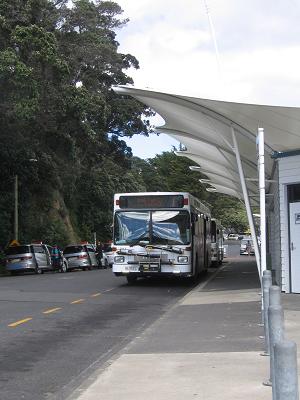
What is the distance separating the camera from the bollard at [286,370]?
3215 mm

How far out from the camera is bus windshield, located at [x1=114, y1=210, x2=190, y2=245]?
1883cm

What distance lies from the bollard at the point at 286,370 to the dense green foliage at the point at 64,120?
976 inches

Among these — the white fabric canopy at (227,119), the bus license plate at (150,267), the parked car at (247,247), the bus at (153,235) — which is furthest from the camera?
the parked car at (247,247)

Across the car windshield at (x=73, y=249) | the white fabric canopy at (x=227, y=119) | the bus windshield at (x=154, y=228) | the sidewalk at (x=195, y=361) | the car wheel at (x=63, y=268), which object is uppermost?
the white fabric canopy at (x=227, y=119)

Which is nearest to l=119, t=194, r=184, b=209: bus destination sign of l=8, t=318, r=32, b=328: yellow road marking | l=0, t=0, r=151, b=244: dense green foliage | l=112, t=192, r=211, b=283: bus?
l=112, t=192, r=211, b=283: bus

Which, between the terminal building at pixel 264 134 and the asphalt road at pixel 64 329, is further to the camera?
the terminal building at pixel 264 134

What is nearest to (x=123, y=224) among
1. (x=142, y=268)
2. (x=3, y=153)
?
(x=142, y=268)

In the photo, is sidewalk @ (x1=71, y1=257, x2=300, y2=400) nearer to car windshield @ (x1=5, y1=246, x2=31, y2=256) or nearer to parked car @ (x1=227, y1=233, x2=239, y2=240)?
car windshield @ (x1=5, y1=246, x2=31, y2=256)

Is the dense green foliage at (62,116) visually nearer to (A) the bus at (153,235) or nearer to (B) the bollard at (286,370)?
(A) the bus at (153,235)

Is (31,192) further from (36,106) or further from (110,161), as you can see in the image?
(36,106)

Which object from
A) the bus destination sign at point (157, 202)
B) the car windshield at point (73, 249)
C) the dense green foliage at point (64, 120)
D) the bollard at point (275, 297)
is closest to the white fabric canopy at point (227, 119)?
the bus destination sign at point (157, 202)

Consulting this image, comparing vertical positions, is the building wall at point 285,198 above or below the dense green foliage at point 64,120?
below

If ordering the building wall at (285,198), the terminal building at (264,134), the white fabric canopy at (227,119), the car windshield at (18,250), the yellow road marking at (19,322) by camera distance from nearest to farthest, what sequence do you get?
1. the yellow road marking at (19,322)
2. the white fabric canopy at (227,119)
3. the terminal building at (264,134)
4. the building wall at (285,198)
5. the car windshield at (18,250)

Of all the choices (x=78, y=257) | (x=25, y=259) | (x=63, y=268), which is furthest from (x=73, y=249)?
(x=25, y=259)
